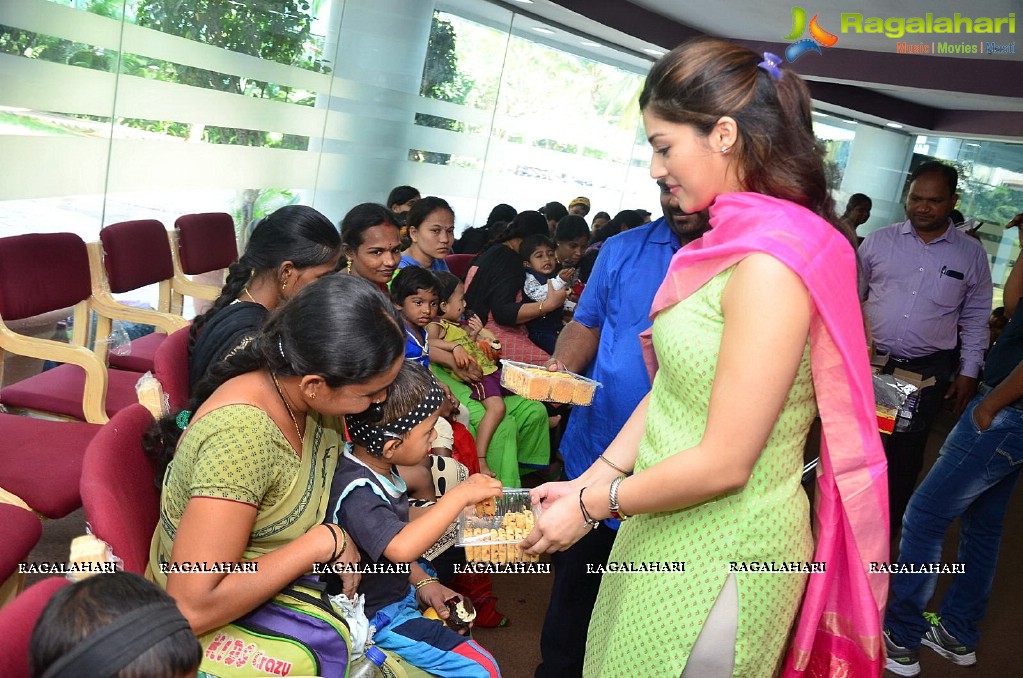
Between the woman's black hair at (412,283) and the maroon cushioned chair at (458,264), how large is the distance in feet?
4.75

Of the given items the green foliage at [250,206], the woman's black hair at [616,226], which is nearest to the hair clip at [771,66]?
the green foliage at [250,206]

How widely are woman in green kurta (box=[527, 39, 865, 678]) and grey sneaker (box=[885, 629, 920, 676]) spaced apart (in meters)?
1.99

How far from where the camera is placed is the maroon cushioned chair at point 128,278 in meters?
3.14

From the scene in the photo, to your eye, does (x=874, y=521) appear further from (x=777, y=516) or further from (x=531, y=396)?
(x=531, y=396)

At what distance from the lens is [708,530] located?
127 centimetres

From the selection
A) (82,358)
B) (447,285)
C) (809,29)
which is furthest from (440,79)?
(82,358)

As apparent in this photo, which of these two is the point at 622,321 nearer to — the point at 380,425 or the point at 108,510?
the point at 380,425

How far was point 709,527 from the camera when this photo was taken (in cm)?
127

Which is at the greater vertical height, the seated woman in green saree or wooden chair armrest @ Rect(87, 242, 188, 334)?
the seated woman in green saree

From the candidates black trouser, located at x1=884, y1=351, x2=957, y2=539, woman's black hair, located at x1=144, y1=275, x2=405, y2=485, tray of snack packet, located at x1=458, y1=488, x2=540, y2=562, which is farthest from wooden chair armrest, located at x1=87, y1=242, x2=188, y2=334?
black trouser, located at x1=884, y1=351, x2=957, y2=539

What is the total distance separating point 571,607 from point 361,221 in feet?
5.75

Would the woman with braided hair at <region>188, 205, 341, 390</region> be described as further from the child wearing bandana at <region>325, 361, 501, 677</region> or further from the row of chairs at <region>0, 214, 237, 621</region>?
the child wearing bandana at <region>325, 361, 501, 677</region>

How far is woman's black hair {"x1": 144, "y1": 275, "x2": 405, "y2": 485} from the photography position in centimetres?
147

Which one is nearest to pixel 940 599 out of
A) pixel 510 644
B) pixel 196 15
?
pixel 510 644
